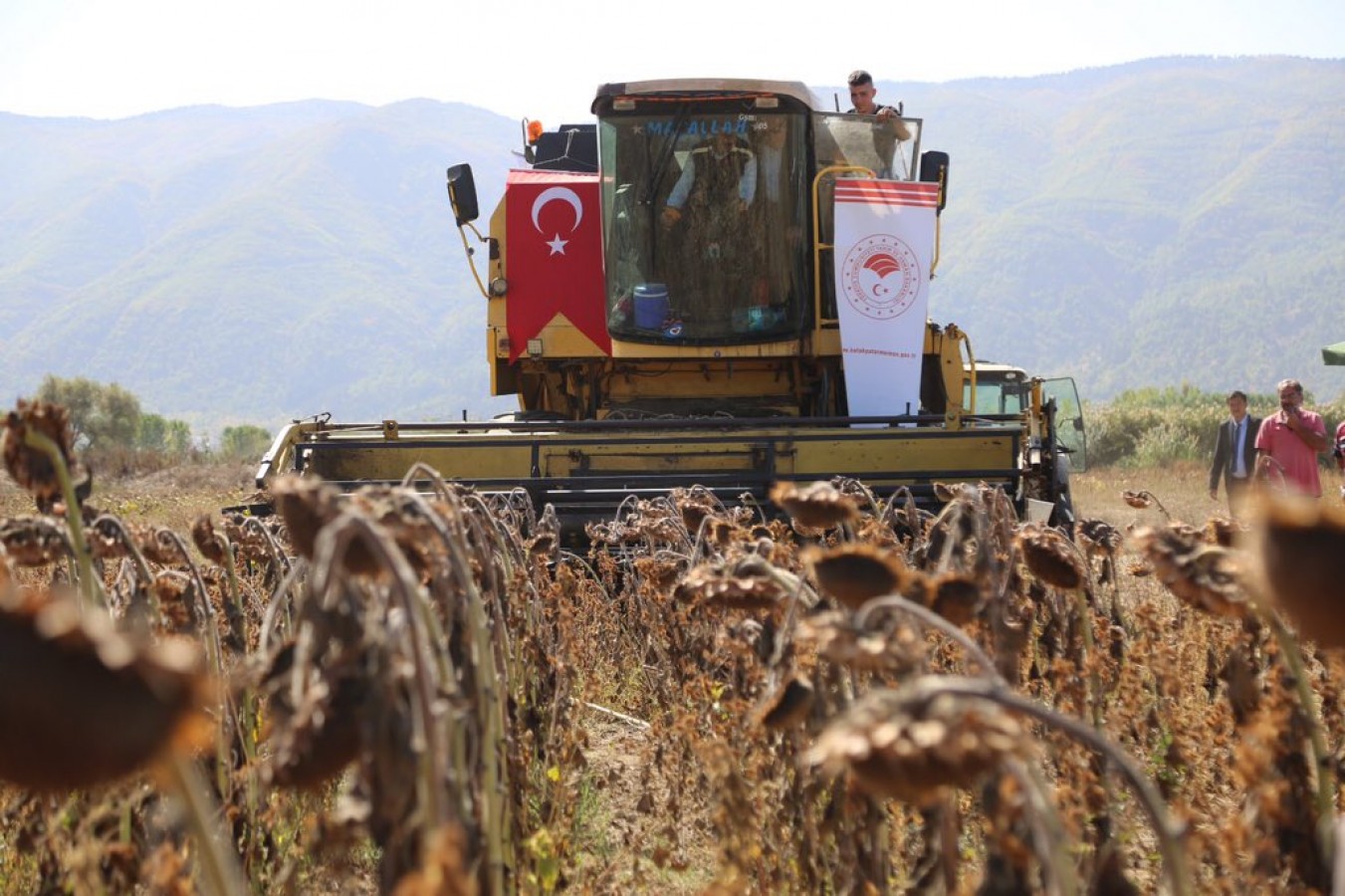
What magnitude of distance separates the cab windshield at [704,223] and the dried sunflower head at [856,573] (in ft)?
27.6

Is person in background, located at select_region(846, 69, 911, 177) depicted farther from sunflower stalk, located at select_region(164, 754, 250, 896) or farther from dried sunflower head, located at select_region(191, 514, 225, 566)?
sunflower stalk, located at select_region(164, 754, 250, 896)

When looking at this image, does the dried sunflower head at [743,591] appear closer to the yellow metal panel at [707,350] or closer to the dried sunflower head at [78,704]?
the dried sunflower head at [78,704]

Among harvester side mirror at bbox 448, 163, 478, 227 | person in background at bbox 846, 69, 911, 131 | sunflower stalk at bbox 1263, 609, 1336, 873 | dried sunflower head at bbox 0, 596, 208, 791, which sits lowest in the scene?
sunflower stalk at bbox 1263, 609, 1336, 873

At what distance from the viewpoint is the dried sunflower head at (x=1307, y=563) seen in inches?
54.0

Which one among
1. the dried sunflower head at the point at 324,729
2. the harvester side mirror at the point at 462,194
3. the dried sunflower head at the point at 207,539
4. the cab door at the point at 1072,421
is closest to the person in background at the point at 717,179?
the harvester side mirror at the point at 462,194

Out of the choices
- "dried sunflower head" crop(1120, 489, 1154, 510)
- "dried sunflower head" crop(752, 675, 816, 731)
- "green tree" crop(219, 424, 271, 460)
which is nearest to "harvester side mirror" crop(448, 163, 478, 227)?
"dried sunflower head" crop(1120, 489, 1154, 510)

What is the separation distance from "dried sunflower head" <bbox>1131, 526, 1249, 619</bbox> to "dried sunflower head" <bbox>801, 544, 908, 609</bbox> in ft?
1.11

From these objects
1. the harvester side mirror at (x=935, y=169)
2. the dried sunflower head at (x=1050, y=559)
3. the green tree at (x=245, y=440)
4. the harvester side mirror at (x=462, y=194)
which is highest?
the harvester side mirror at (x=935, y=169)

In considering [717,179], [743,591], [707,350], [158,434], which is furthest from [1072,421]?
[158,434]

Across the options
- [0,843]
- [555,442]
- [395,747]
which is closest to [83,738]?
[395,747]

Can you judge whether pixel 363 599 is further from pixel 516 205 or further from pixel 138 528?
pixel 516 205

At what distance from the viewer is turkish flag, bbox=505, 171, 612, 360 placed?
10859 mm

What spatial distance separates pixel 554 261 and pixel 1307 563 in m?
9.77

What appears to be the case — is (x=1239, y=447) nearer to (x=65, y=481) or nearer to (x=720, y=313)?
(x=720, y=313)
